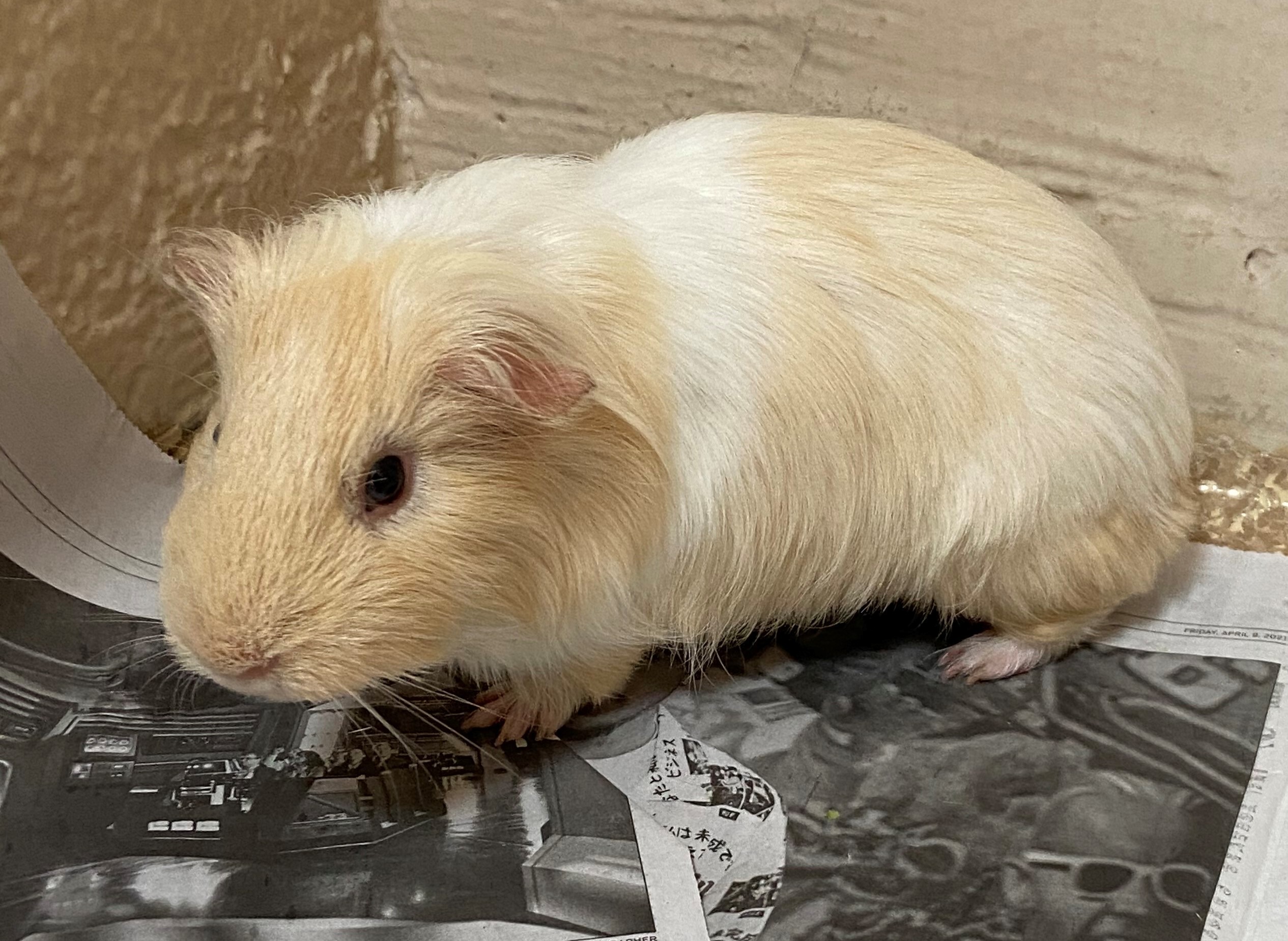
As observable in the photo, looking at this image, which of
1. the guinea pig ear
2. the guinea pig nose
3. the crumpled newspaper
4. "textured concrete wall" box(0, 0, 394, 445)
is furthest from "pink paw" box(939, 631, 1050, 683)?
"textured concrete wall" box(0, 0, 394, 445)

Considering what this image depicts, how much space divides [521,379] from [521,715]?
0.56m

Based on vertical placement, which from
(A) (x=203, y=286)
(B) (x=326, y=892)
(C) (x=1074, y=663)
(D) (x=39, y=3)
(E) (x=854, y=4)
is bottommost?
(B) (x=326, y=892)

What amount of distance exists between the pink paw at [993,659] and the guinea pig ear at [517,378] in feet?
2.62

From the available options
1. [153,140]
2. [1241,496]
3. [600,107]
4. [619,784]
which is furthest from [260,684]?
[1241,496]

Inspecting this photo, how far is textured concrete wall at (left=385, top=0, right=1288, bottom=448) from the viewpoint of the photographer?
1.61m

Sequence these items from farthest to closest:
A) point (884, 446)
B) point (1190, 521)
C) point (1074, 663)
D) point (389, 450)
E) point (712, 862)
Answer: point (1074, 663), point (1190, 521), point (712, 862), point (884, 446), point (389, 450)

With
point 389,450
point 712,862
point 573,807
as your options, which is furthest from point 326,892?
point 389,450

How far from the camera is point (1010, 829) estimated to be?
56.9 inches

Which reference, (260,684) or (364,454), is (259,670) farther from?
(364,454)

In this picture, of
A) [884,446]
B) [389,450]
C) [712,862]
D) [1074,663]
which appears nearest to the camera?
[389,450]

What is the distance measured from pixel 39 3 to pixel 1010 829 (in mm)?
1433

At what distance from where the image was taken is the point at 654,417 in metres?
1.15

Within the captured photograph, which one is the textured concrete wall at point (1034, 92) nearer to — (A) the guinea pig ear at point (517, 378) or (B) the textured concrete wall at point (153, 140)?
(B) the textured concrete wall at point (153, 140)

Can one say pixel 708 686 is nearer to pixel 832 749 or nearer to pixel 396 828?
pixel 832 749
